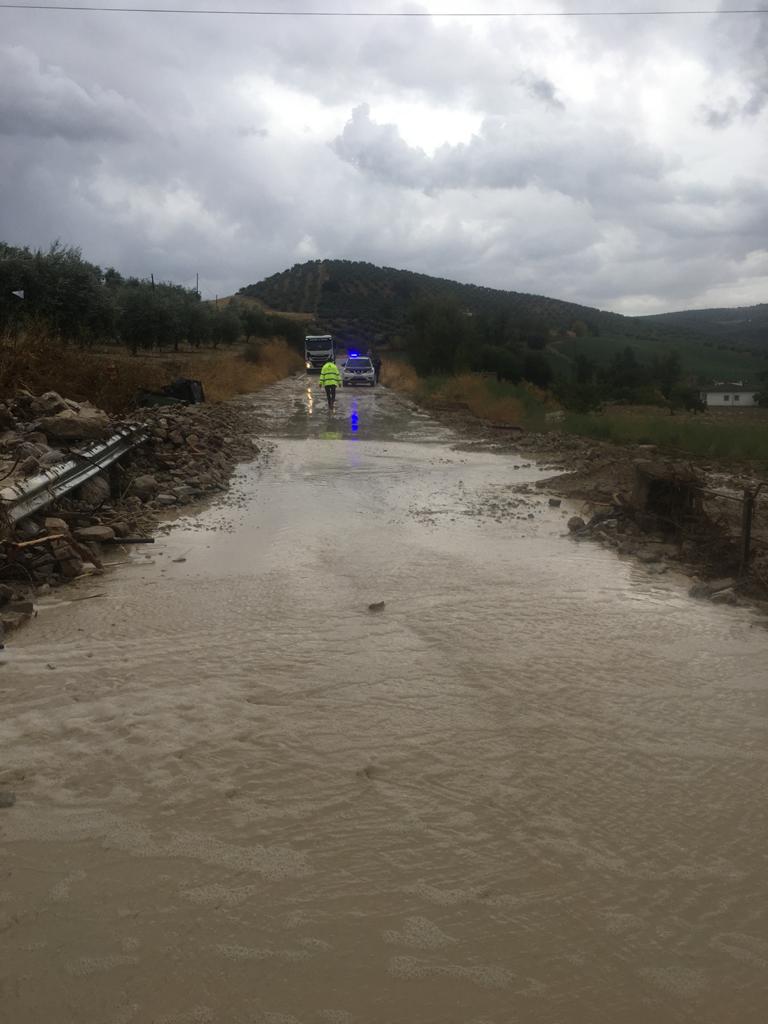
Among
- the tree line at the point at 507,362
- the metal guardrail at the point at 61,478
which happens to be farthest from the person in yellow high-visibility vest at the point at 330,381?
the metal guardrail at the point at 61,478

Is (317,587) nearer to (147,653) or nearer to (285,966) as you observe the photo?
(147,653)

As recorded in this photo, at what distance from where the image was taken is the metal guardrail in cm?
833

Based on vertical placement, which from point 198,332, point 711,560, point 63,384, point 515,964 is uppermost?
point 198,332

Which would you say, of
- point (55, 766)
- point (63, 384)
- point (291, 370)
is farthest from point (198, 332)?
point (55, 766)

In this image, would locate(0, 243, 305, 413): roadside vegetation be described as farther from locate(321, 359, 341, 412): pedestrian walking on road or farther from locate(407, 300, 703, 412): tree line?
locate(407, 300, 703, 412): tree line

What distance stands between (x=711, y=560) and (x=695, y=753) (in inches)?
180

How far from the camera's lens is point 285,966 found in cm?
313

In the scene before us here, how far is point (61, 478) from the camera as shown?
9.88 m

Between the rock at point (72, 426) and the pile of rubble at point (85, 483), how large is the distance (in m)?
0.01

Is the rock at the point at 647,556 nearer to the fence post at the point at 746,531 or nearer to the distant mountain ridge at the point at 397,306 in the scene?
the fence post at the point at 746,531

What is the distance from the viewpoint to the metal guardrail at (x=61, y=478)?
8.33 meters

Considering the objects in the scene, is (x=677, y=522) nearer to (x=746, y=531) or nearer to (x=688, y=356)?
(x=746, y=531)

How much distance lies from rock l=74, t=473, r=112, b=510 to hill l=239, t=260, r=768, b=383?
55253mm

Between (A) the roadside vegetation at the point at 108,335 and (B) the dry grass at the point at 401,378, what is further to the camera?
(B) the dry grass at the point at 401,378
